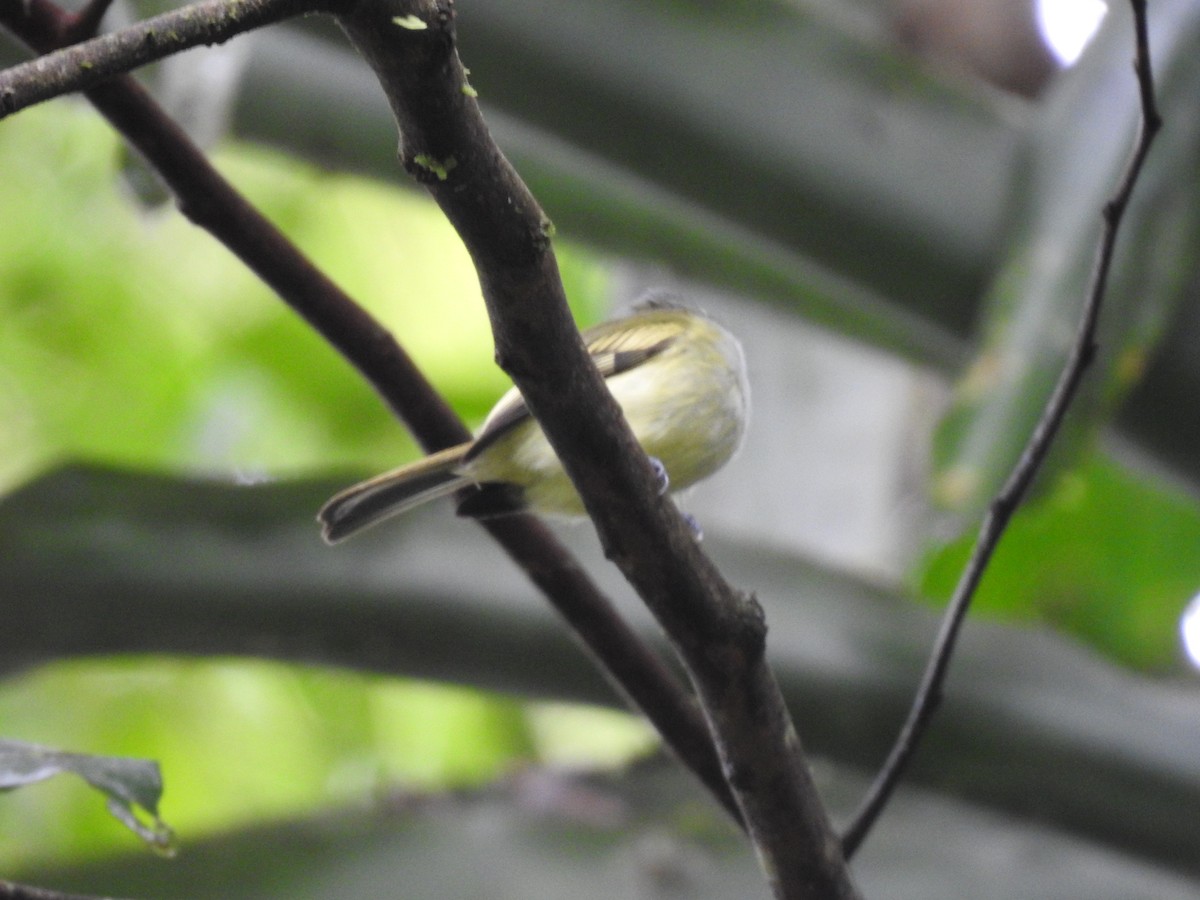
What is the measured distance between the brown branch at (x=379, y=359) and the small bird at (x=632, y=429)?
159 millimetres

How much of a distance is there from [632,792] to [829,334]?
1045 mm

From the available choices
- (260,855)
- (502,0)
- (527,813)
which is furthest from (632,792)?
(502,0)

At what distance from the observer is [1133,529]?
3.38m

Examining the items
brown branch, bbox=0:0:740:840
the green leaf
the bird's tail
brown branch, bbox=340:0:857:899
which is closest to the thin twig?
brown branch, bbox=340:0:857:899

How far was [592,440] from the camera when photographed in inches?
56.1

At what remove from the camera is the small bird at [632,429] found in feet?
7.64

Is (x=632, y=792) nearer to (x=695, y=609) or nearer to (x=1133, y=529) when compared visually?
(x=695, y=609)

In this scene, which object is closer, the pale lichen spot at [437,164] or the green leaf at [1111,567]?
the pale lichen spot at [437,164]

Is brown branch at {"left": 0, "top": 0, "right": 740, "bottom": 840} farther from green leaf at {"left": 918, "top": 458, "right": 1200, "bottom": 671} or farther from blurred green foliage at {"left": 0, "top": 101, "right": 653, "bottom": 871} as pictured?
blurred green foliage at {"left": 0, "top": 101, "right": 653, "bottom": 871}

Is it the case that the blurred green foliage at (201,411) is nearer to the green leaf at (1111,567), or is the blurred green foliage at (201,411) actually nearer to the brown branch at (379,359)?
the green leaf at (1111,567)

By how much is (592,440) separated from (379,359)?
544mm

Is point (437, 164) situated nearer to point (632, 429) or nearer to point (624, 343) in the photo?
point (632, 429)

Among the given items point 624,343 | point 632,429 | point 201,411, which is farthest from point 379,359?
point 201,411

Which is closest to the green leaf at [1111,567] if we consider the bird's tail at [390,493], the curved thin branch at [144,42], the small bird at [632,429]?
the small bird at [632,429]
